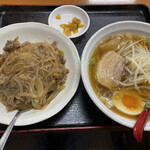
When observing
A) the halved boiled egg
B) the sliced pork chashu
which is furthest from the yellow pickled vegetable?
the halved boiled egg

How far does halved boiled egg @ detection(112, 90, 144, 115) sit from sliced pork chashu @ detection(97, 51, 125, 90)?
98 mm

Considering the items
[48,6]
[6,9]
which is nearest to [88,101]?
[48,6]

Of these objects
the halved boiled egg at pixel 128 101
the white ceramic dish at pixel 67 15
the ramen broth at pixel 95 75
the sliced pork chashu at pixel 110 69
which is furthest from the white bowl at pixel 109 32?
the white ceramic dish at pixel 67 15

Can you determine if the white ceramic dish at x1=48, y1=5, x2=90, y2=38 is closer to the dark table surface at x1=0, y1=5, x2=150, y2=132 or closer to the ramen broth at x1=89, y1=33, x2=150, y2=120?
the dark table surface at x1=0, y1=5, x2=150, y2=132

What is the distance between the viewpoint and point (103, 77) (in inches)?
57.5

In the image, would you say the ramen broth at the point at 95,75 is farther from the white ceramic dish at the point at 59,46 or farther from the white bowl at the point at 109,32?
the white ceramic dish at the point at 59,46

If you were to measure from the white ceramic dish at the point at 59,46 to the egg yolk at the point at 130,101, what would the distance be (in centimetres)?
46

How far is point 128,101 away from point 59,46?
3.11ft

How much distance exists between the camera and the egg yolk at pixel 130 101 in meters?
1.38

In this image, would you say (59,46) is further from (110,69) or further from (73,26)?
(110,69)

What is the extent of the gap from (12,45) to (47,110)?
80 centimetres

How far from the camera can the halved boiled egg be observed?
134cm

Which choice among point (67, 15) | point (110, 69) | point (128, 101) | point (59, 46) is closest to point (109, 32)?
point (110, 69)

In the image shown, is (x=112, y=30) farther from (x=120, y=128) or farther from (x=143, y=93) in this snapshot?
(x=120, y=128)
